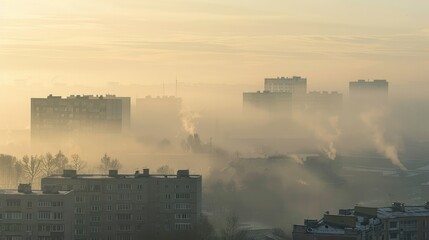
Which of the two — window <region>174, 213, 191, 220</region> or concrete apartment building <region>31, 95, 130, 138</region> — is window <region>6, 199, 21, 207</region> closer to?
window <region>174, 213, 191, 220</region>

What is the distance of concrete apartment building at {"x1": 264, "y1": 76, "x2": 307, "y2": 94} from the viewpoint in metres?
92.4

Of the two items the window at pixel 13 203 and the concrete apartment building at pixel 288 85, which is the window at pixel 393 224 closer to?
the window at pixel 13 203

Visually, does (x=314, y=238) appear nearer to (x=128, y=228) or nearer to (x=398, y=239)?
(x=398, y=239)

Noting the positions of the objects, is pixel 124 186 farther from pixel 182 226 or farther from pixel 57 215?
pixel 57 215

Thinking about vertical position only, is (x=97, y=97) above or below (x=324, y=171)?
above

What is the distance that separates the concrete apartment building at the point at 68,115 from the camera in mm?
53062

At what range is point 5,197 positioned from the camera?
2189 cm

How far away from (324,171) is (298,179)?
4332mm

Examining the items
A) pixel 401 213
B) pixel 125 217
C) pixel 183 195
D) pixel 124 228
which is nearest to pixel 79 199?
pixel 125 217

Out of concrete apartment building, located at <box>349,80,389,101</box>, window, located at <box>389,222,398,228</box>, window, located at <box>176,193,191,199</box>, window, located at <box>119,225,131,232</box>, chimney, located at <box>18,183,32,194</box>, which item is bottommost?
window, located at <box>119,225,131,232</box>

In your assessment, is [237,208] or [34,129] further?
[34,129]

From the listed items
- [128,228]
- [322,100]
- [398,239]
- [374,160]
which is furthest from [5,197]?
[322,100]

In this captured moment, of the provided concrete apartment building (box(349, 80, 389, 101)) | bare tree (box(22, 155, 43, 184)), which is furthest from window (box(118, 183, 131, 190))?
concrete apartment building (box(349, 80, 389, 101))

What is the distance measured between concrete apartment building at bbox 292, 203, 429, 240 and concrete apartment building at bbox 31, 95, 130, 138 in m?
33.0
